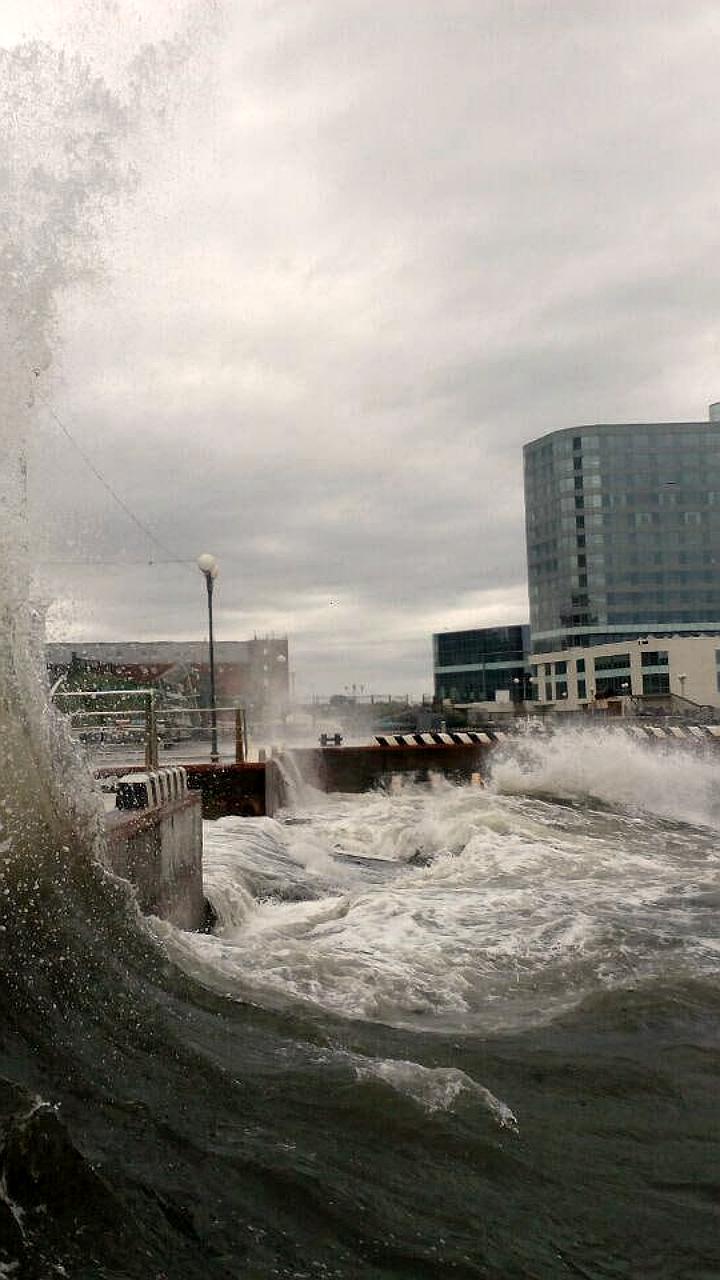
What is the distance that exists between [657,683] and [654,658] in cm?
179

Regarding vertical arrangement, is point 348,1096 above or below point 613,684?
below

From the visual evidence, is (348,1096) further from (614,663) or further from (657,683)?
(614,663)

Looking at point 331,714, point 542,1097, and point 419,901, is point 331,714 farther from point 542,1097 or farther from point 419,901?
point 542,1097

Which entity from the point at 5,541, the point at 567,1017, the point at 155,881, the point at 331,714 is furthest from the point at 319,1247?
the point at 331,714

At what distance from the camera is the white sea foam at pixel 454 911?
18.7 ft

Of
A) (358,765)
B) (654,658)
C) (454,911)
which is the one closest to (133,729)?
(454,911)

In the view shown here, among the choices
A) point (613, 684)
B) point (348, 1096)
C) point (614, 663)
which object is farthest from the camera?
point (614, 663)

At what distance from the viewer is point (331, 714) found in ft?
191

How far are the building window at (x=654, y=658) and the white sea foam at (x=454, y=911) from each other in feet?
171

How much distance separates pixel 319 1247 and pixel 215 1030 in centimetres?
166

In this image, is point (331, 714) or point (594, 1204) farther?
point (331, 714)

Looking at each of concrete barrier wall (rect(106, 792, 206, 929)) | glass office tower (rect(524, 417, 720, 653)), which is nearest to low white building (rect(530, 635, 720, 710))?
glass office tower (rect(524, 417, 720, 653))

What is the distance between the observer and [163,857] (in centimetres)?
691

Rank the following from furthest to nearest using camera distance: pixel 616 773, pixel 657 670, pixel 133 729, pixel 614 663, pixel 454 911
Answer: pixel 614 663, pixel 657 670, pixel 616 773, pixel 133 729, pixel 454 911
